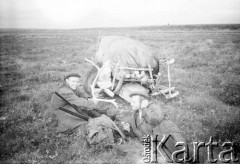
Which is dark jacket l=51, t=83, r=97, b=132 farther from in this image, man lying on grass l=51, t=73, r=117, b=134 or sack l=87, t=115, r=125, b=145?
sack l=87, t=115, r=125, b=145

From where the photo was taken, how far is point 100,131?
14.7ft

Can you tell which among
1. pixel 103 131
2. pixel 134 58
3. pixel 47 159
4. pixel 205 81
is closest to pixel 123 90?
pixel 134 58

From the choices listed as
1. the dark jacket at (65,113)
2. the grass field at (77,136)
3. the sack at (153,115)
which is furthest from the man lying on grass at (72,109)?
the sack at (153,115)

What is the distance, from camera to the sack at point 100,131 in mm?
4449

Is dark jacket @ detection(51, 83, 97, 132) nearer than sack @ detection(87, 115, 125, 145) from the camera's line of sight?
No

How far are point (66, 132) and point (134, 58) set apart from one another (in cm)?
386

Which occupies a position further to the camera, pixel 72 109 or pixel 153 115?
pixel 72 109

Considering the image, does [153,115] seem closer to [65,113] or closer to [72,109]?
[72,109]

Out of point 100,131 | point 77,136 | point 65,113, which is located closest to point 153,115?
point 100,131

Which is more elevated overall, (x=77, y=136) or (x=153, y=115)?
(x=153, y=115)

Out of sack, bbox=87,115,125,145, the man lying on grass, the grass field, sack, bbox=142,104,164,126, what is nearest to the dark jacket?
the man lying on grass

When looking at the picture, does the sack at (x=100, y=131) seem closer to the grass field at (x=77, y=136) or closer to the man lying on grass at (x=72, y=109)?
the grass field at (x=77, y=136)

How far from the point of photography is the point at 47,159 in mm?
4426

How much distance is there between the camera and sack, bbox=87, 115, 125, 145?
4449 millimetres
